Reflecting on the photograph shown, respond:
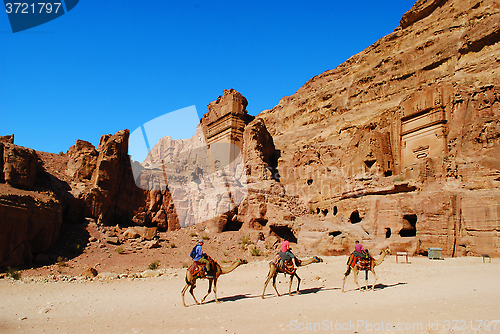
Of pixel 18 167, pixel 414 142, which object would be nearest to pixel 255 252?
pixel 18 167

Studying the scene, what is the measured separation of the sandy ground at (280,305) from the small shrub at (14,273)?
1.40 ft

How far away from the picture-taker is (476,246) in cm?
1457

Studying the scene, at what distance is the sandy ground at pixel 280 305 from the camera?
6.53 metres

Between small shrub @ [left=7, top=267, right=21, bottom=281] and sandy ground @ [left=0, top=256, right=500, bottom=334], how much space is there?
43 cm

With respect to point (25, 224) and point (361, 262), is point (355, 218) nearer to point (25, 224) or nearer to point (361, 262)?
point (361, 262)

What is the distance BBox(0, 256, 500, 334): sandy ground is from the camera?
21.4 ft

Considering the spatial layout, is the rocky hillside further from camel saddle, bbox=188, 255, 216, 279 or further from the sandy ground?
camel saddle, bbox=188, 255, 216, 279

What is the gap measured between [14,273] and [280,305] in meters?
12.2

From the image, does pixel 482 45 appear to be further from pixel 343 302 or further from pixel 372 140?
pixel 343 302

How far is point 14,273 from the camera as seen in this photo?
13.9m

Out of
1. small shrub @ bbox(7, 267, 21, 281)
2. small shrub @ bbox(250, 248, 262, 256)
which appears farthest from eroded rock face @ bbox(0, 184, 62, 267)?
small shrub @ bbox(250, 248, 262, 256)

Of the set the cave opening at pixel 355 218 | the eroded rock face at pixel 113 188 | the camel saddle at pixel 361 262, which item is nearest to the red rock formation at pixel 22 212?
the eroded rock face at pixel 113 188

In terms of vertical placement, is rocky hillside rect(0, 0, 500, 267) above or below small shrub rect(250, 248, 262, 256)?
above

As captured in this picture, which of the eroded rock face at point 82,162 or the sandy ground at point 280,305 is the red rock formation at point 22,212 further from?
the eroded rock face at point 82,162
